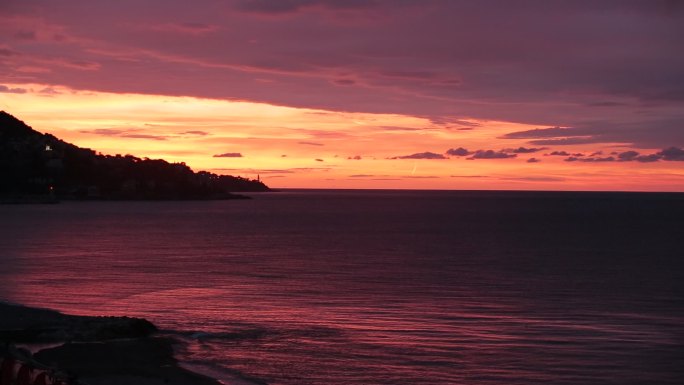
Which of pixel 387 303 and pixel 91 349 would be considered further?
pixel 387 303

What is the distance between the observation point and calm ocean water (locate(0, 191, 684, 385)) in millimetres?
28969

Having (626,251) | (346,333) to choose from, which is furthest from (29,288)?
(626,251)

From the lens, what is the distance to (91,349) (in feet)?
97.3

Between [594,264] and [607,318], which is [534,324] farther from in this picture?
[594,264]

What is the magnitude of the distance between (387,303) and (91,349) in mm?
18596

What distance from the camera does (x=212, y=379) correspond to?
26.8m

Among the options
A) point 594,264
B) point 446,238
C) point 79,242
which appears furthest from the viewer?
point 446,238

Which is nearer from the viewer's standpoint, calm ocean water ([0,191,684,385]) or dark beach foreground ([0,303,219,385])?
dark beach foreground ([0,303,219,385])

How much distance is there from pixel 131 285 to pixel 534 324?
2624cm

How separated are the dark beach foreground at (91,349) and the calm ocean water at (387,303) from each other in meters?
1.40

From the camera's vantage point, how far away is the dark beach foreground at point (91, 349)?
2598 centimetres

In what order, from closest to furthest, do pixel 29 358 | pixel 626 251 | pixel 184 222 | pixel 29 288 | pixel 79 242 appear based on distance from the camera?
pixel 29 358
pixel 29 288
pixel 626 251
pixel 79 242
pixel 184 222

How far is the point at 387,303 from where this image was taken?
145ft

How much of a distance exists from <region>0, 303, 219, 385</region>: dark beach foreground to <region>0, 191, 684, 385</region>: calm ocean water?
1.40 meters
